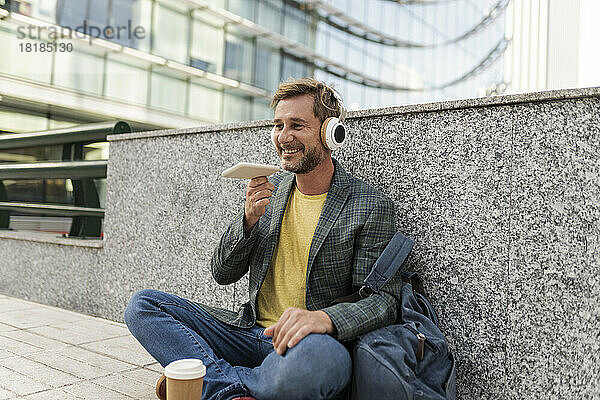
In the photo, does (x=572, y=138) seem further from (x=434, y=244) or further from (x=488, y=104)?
(x=434, y=244)

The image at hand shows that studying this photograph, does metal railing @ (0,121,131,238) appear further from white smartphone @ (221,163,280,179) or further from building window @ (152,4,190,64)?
building window @ (152,4,190,64)

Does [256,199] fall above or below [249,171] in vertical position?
below

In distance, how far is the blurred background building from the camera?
28.1 ft

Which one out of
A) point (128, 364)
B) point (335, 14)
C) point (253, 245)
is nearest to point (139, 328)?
point (253, 245)

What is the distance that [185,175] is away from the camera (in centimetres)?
407

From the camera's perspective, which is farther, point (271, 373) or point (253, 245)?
point (253, 245)

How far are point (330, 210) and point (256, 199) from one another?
0.35m

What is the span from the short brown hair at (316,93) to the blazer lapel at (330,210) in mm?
317

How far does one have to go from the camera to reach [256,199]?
8.27 ft

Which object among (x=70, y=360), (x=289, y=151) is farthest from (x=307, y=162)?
(x=70, y=360)

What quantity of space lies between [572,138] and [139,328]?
2.13 m

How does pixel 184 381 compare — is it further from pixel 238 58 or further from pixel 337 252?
pixel 238 58

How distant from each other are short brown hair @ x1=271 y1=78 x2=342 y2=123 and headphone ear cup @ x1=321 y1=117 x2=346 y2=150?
0.07m

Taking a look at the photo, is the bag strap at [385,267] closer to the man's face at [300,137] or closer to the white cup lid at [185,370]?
the man's face at [300,137]
